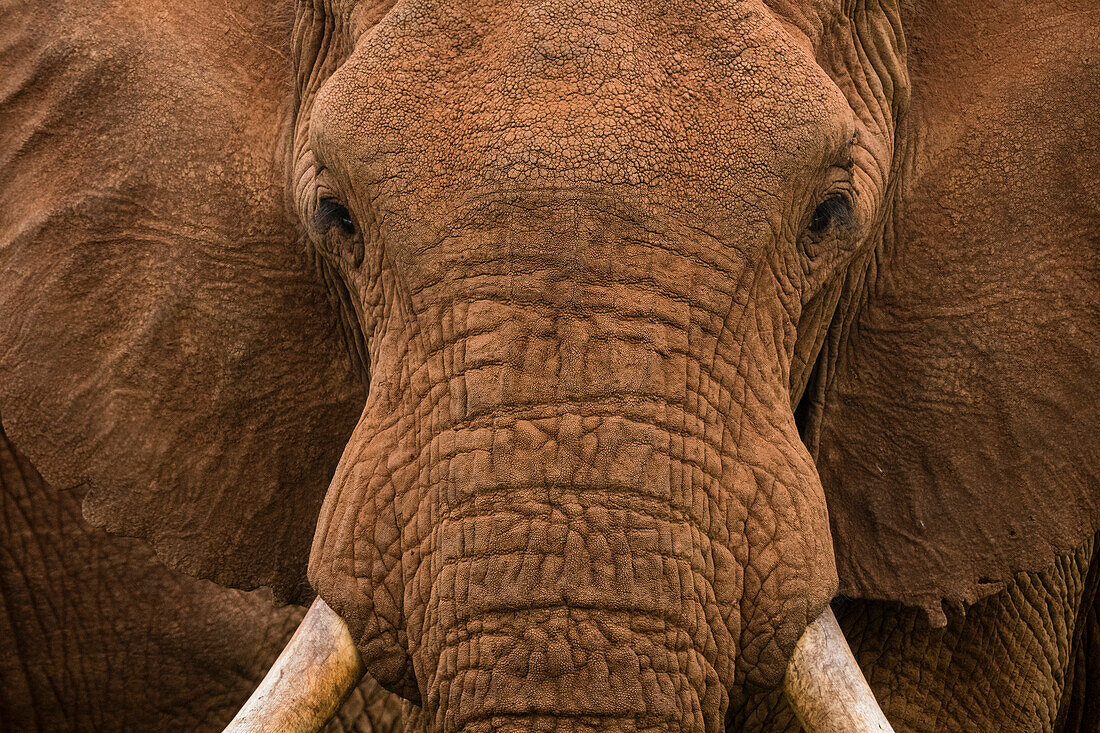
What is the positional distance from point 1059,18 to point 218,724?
321 centimetres

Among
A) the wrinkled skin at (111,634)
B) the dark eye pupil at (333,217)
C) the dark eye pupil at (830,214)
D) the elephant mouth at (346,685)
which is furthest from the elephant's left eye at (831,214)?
the wrinkled skin at (111,634)

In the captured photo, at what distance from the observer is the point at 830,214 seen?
126 inches

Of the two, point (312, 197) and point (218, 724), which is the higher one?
point (312, 197)

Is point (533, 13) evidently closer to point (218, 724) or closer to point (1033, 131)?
point (1033, 131)

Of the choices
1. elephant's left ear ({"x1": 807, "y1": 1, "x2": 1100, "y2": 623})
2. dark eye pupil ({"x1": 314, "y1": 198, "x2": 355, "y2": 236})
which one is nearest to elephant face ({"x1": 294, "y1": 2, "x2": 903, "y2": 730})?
dark eye pupil ({"x1": 314, "y1": 198, "x2": 355, "y2": 236})

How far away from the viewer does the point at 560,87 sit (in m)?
2.83

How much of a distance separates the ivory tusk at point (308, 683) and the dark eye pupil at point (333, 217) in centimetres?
75

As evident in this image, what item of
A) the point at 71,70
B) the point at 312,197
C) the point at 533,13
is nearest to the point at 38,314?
the point at 71,70

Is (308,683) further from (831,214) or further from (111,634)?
(111,634)

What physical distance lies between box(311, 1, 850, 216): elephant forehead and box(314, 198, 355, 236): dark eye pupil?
22 cm

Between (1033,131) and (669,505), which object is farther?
(1033,131)

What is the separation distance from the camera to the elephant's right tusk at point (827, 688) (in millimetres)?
2852

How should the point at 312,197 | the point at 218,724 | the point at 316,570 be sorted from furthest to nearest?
the point at 218,724 < the point at 312,197 < the point at 316,570

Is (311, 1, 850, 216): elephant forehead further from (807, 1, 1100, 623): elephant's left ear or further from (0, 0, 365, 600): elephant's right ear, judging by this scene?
(0, 0, 365, 600): elephant's right ear
